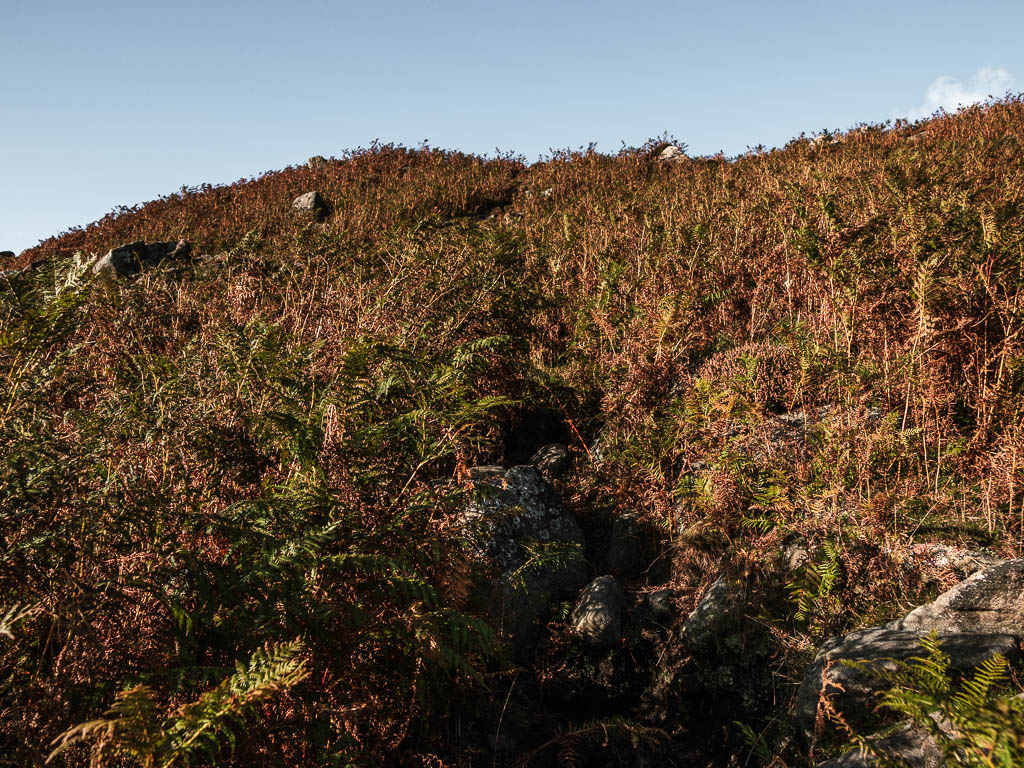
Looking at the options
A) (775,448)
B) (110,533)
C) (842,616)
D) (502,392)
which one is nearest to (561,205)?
(502,392)

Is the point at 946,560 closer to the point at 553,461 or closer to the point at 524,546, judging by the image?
the point at 524,546

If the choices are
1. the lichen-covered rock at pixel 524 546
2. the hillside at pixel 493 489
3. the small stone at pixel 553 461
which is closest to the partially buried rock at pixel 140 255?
the hillside at pixel 493 489

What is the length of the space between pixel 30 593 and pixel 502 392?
327 cm

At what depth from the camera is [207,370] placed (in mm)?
3186

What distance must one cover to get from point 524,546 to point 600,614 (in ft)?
1.66

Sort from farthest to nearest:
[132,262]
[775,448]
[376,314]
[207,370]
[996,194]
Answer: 1. [132,262]
2. [996,194]
3. [376,314]
4. [775,448]
5. [207,370]

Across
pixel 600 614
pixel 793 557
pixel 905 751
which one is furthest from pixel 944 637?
pixel 600 614

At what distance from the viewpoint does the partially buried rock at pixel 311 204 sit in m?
11.7

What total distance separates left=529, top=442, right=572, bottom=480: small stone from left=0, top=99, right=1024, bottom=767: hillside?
0.02m

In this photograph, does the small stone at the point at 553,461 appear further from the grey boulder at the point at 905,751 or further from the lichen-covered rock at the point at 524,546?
the grey boulder at the point at 905,751

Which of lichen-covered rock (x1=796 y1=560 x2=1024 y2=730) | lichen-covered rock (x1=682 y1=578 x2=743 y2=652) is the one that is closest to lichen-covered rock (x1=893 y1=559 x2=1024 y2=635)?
lichen-covered rock (x1=796 y1=560 x2=1024 y2=730)

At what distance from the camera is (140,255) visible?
9.07 metres

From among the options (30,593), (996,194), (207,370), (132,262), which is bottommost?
Result: (30,593)

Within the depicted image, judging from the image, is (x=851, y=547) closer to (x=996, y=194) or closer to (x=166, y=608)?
(x=166, y=608)
